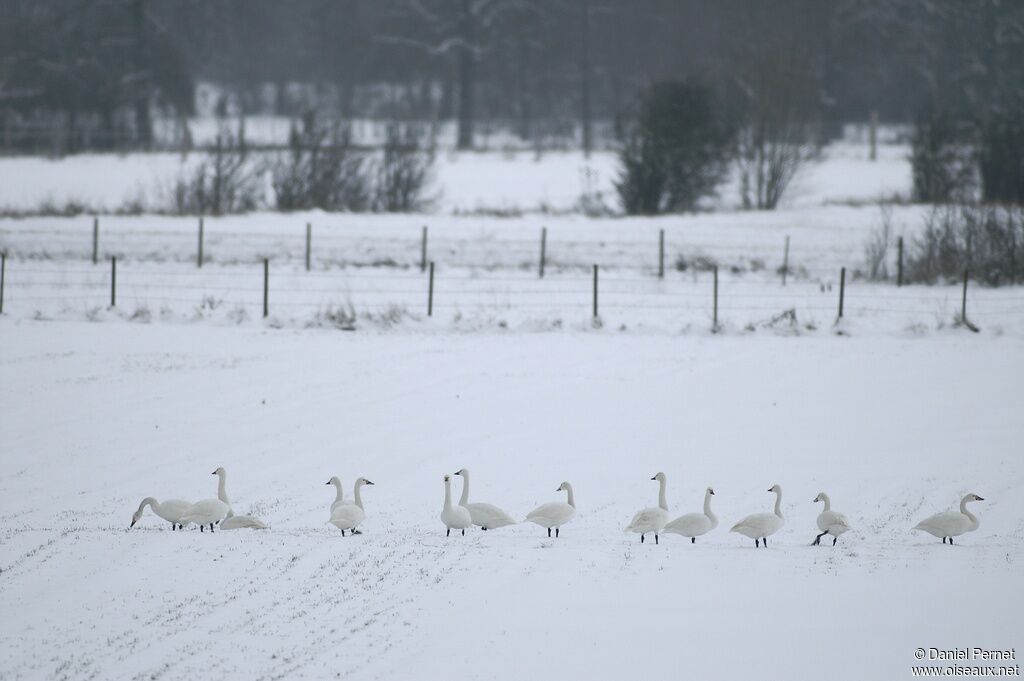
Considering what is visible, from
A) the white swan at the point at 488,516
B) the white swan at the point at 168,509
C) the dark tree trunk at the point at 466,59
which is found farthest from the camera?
the dark tree trunk at the point at 466,59

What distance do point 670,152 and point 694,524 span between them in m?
31.3

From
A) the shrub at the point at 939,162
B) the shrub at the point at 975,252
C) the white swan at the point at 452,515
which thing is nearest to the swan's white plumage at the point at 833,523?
the white swan at the point at 452,515

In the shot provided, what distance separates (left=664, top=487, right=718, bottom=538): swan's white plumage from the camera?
1038cm

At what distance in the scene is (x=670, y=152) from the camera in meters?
40.3

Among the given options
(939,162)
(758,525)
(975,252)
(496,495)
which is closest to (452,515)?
(496,495)

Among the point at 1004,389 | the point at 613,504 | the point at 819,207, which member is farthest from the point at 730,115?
the point at 613,504

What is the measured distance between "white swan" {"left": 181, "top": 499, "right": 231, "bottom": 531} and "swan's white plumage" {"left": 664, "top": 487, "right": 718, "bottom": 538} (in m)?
4.16

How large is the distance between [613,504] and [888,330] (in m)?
12.2

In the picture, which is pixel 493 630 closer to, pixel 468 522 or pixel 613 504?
pixel 468 522

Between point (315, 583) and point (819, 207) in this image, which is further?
point (819, 207)

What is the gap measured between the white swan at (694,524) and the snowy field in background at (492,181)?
2892cm

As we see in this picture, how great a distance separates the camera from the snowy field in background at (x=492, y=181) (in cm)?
4122

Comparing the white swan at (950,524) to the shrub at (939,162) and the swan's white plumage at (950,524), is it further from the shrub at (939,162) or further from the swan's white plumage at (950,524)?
the shrub at (939,162)

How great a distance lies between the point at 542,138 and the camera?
68.2 meters
